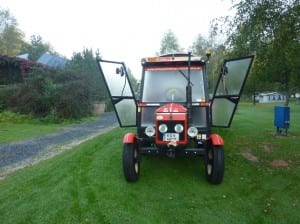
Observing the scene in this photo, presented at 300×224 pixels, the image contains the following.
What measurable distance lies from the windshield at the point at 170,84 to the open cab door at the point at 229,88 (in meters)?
0.48

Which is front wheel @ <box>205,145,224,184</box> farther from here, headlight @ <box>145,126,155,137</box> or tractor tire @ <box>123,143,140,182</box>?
tractor tire @ <box>123,143,140,182</box>

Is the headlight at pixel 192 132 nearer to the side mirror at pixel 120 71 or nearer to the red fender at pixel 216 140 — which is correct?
the red fender at pixel 216 140

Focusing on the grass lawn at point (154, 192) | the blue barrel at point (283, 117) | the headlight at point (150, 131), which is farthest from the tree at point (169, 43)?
the headlight at point (150, 131)

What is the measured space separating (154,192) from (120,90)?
7.41 ft

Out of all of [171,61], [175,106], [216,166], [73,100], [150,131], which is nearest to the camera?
[216,166]

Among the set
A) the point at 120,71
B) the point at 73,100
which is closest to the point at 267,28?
the point at 120,71

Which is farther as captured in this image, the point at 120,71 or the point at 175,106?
the point at 120,71

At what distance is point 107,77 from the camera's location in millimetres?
5887

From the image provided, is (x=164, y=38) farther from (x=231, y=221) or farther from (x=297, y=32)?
(x=231, y=221)

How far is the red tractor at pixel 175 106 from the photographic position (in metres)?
5.30

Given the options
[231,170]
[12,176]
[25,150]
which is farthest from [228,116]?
[25,150]

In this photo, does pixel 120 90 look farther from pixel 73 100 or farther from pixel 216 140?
pixel 73 100

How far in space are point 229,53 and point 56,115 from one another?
37.5 feet

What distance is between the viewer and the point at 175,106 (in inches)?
225
